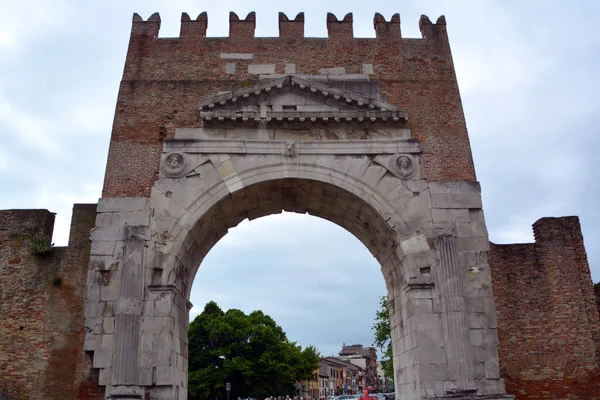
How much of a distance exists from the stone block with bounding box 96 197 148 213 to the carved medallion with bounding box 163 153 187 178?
0.81 meters

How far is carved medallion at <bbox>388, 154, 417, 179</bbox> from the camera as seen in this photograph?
12086 millimetres

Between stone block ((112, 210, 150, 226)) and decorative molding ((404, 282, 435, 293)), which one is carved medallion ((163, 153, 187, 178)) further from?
decorative molding ((404, 282, 435, 293))

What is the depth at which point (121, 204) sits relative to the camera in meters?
11.7

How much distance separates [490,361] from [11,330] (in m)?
10.2

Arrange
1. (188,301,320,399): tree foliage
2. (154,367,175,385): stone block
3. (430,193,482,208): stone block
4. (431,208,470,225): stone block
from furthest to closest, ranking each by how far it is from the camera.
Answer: (188,301,320,399): tree foliage → (430,193,482,208): stone block → (431,208,470,225): stone block → (154,367,175,385): stone block

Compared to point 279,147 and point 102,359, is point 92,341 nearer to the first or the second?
point 102,359

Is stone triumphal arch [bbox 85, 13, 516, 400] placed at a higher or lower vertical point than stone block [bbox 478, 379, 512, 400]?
higher

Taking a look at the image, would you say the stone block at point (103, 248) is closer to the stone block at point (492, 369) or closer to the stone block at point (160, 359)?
the stone block at point (160, 359)

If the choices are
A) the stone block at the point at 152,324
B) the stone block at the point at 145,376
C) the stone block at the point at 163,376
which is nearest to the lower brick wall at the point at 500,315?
the stone block at the point at 145,376

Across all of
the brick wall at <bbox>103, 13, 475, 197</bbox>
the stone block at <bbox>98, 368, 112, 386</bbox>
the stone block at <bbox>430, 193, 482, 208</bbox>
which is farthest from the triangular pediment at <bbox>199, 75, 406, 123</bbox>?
the stone block at <bbox>98, 368, 112, 386</bbox>

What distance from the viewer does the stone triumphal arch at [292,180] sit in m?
10.7

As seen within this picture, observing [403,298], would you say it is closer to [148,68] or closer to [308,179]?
[308,179]

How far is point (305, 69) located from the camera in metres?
13.4

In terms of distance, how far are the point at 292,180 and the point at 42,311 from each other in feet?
20.5
